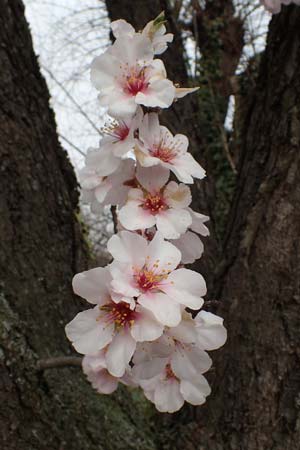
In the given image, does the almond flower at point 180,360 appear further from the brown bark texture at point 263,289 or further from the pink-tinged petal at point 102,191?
the brown bark texture at point 263,289

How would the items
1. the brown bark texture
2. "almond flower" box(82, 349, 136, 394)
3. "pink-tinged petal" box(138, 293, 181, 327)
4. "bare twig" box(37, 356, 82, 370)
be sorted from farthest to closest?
1. the brown bark texture
2. "bare twig" box(37, 356, 82, 370)
3. "almond flower" box(82, 349, 136, 394)
4. "pink-tinged petal" box(138, 293, 181, 327)

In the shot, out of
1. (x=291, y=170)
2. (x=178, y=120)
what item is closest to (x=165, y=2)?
(x=178, y=120)

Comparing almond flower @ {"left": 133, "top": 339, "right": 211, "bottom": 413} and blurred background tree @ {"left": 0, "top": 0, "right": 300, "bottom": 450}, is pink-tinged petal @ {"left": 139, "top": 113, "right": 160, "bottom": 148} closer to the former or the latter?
almond flower @ {"left": 133, "top": 339, "right": 211, "bottom": 413}

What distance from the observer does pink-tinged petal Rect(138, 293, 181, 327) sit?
2.00 feet

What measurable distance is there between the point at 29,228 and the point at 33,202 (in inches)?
3.1

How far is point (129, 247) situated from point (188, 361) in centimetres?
22

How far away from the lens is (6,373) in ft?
3.59

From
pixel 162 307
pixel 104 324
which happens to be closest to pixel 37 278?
pixel 104 324

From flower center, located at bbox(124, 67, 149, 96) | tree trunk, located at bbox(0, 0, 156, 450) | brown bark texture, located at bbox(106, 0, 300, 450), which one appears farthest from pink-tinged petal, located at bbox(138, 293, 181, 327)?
brown bark texture, located at bbox(106, 0, 300, 450)

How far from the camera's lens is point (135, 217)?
0.71 m

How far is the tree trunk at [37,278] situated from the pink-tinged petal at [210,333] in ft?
1.81

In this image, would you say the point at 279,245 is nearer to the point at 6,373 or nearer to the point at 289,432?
the point at 289,432

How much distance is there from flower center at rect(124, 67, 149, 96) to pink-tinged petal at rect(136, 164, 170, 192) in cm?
12

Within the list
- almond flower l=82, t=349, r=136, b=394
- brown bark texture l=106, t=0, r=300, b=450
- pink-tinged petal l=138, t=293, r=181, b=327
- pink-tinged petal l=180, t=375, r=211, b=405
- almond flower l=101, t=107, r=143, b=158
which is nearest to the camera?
pink-tinged petal l=138, t=293, r=181, b=327
